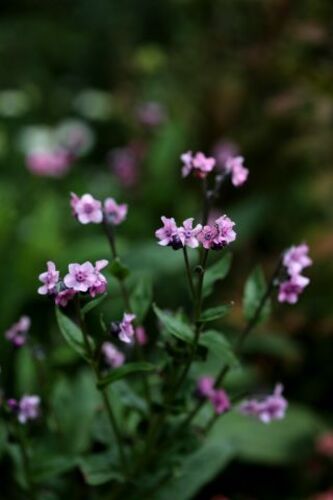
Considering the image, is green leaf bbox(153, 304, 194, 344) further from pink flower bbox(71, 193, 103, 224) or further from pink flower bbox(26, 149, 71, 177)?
pink flower bbox(26, 149, 71, 177)

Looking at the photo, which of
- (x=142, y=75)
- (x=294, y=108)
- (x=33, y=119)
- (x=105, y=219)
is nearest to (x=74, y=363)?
(x=105, y=219)

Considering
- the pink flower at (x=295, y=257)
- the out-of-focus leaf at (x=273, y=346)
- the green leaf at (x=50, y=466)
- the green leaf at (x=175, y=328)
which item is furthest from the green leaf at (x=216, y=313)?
the out-of-focus leaf at (x=273, y=346)

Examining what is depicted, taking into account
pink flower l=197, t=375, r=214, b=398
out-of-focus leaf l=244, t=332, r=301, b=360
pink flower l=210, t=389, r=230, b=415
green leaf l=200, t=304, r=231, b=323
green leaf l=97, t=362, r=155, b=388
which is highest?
out-of-focus leaf l=244, t=332, r=301, b=360

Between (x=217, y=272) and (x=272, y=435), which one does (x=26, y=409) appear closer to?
(x=217, y=272)

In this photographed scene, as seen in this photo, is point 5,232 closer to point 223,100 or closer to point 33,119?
point 223,100

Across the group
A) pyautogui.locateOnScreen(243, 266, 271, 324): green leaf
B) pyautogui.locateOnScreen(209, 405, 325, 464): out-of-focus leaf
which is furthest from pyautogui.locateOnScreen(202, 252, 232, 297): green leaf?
pyautogui.locateOnScreen(209, 405, 325, 464): out-of-focus leaf

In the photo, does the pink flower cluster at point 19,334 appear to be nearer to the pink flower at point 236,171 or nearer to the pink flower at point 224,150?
the pink flower at point 236,171

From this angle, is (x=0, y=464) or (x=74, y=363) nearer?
(x=0, y=464)
